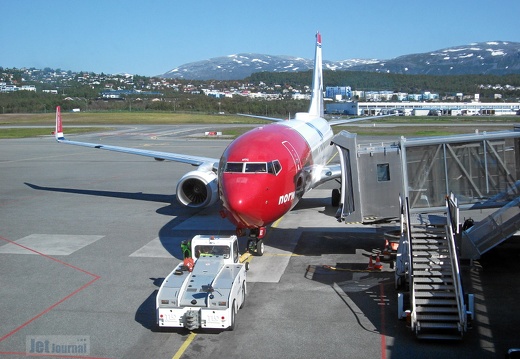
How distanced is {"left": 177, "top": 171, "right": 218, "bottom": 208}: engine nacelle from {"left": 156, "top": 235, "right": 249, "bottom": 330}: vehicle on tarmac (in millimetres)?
10604

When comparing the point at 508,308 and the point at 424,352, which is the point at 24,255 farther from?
the point at 508,308

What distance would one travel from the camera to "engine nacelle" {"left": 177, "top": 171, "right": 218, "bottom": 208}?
86.2 ft

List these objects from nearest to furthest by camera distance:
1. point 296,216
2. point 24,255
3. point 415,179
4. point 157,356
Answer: point 157,356, point 415,179, point 24,255, point 296,216

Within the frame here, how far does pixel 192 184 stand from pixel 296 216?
5.00 meters

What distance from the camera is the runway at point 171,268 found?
12.9 m

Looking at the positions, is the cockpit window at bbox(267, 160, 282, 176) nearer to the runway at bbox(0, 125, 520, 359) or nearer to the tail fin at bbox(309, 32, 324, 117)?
the runway at bbox(0, 125, 520, 359)

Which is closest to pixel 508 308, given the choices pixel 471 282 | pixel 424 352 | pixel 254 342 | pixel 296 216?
pixel 471 282

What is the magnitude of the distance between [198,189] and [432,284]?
14.7m

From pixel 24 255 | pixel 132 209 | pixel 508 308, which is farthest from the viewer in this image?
pixel 132 209

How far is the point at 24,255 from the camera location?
20.8m

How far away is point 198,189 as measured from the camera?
27.0m

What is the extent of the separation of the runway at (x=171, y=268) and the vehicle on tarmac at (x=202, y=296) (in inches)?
15.7

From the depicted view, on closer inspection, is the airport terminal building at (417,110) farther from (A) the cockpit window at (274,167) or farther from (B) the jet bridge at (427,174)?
(A) the cockpit window at (274,167)

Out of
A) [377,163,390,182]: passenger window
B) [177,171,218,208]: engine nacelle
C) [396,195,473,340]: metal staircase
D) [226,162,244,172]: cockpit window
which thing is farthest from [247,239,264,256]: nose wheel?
[177,171,218,208]: engine nacelle
